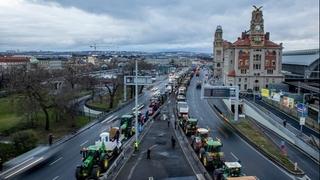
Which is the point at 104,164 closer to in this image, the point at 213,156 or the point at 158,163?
the point at 158,163

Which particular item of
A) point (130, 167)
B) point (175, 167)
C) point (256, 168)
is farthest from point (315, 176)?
point (130, 167)

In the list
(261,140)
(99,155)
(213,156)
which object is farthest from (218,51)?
(99,155)

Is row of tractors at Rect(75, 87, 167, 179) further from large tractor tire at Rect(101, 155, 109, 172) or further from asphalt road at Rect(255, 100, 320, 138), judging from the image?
asphalt road at Rect(255, 100, 320, 138)

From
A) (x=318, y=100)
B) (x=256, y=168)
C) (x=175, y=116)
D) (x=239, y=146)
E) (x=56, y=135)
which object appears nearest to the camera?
(x=256, y=168)

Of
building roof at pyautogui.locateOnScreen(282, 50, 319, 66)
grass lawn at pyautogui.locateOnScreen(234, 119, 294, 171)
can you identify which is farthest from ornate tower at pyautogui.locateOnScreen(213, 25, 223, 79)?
grass lawn at pyautogui.locateOnScreen(234, 119, 294, 171)

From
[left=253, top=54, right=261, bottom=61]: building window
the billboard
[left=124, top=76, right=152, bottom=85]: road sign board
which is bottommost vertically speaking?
the billboard

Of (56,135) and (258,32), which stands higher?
(258,32)

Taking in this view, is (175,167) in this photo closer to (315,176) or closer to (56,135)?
(315,176)

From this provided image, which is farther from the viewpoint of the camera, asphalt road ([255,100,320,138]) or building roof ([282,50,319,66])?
building roof ([282,50,319,66])
